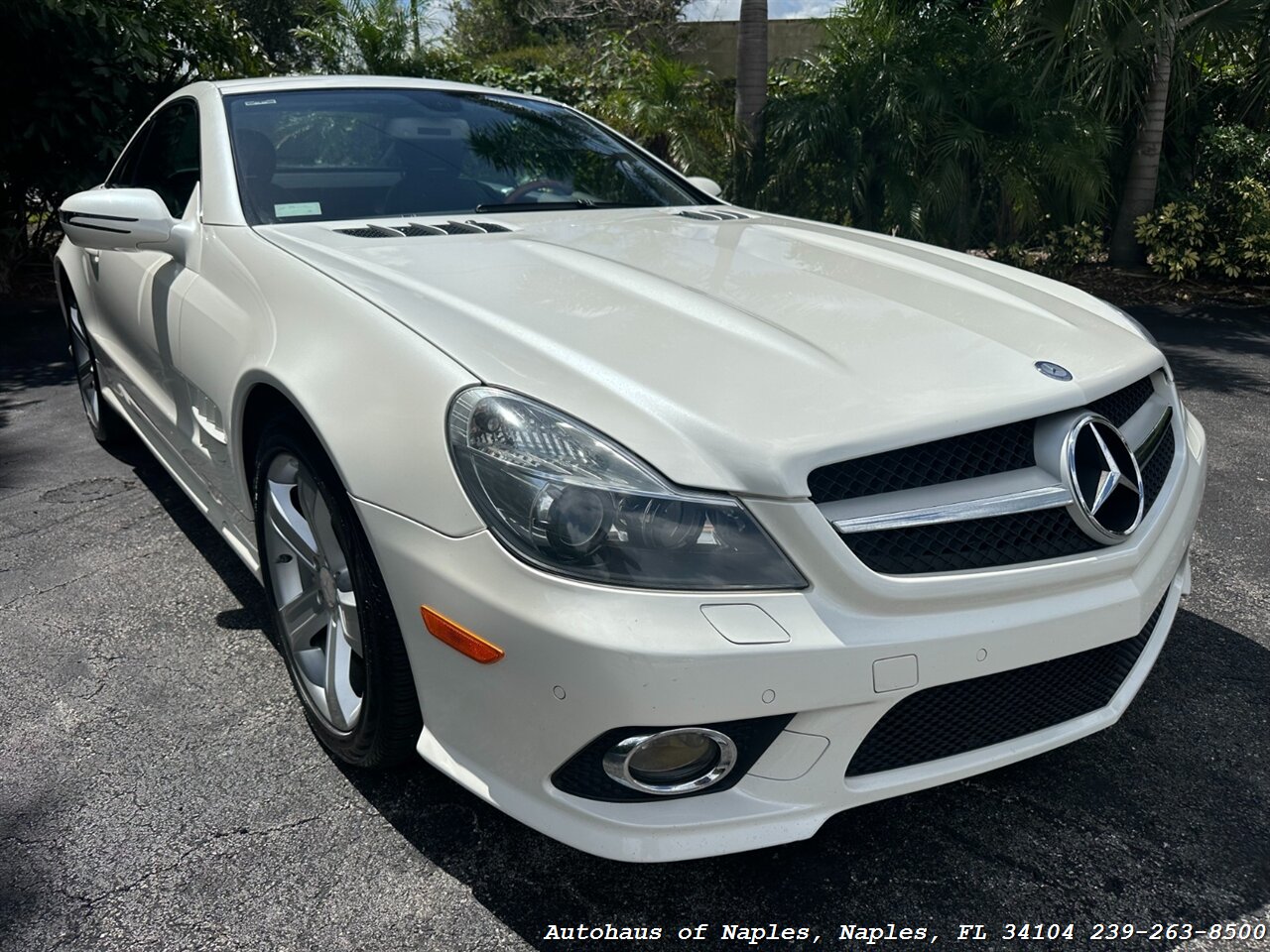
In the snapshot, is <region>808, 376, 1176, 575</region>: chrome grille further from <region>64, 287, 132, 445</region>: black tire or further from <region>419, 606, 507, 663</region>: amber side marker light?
<region>64, 287, 132, 445</region>: black tire

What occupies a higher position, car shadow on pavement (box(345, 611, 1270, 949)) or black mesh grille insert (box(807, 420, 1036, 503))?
black mesh grille insert (box(807, 420, 1036, 503))

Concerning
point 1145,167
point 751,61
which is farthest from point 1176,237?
point 751,61

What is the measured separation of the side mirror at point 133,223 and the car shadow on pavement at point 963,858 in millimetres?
1518

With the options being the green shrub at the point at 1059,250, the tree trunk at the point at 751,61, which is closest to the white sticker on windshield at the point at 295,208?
Result: the tree trunk at the point at 751,61

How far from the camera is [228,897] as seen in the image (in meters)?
1.78

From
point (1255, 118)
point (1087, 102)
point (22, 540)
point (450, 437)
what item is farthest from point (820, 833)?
point (1255, 118)

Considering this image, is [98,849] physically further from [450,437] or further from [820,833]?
[820,833]

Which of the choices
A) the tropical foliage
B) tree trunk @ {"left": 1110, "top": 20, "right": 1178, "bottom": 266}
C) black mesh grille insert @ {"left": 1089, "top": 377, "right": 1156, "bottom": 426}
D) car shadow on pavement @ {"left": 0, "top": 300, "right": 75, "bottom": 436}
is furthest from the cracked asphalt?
tree trunk @ {"left": 1110, "top": 20, "right": 1178, "bottom": 266}

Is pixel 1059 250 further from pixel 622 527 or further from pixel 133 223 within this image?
pixel 622 527

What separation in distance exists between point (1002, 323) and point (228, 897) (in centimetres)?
183

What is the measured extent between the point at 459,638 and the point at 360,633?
1.19ft

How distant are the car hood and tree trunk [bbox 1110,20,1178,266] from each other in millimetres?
6749

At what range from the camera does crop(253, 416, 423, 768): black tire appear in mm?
1779

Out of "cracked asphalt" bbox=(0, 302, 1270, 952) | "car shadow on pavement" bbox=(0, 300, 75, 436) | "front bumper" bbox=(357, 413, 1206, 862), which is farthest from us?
"car shadow on pavement" bbox=(0, 300, 75, 436)
